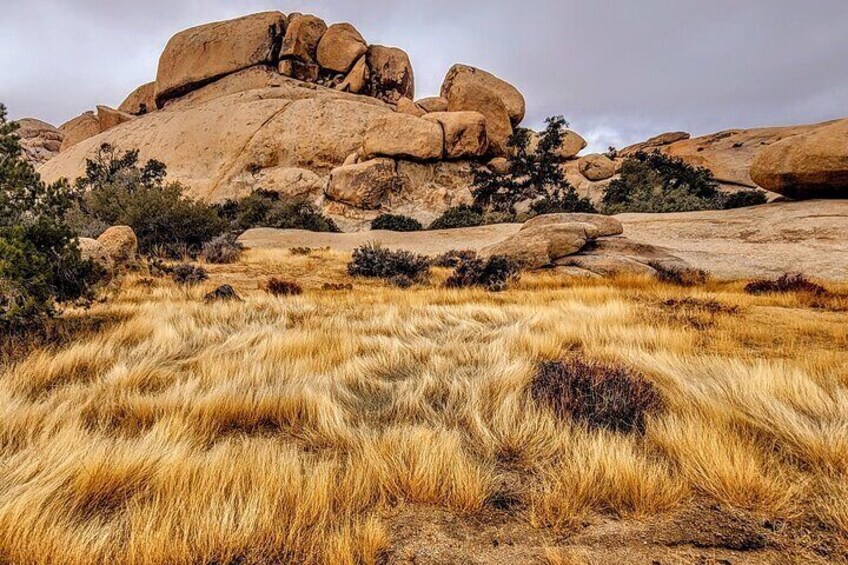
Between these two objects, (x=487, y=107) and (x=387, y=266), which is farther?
(x=487, y=107)

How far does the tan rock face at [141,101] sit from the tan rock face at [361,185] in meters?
34.5

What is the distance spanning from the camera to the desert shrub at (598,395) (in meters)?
2.51

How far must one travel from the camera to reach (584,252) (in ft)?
35.4

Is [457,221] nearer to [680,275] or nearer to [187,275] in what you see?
[680,275]

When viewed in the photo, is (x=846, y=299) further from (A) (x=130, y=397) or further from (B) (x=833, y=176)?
(B) (x=833, y=176)

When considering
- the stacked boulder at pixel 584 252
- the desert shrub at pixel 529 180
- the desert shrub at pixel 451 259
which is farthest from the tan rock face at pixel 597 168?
the desert shrub at pixel 451 259

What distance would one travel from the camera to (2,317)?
12.0 ft

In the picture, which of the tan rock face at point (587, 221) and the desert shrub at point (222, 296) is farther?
the tan rock face at point (587, 221)

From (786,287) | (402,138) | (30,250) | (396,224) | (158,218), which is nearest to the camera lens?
(30,250)

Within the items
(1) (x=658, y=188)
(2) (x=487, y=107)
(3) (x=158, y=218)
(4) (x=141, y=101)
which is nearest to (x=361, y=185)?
(2) (x=487, y=107)

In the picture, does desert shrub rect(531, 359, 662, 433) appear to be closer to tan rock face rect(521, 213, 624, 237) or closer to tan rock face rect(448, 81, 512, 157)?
tan rock face rect(521, 213, 624, 237)

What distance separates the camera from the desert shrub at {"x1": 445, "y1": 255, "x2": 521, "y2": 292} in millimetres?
8805

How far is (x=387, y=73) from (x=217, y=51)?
17.6 meters

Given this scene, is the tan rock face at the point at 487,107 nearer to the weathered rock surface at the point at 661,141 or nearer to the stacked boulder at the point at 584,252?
the weathered rock surface at the point at 661,141
